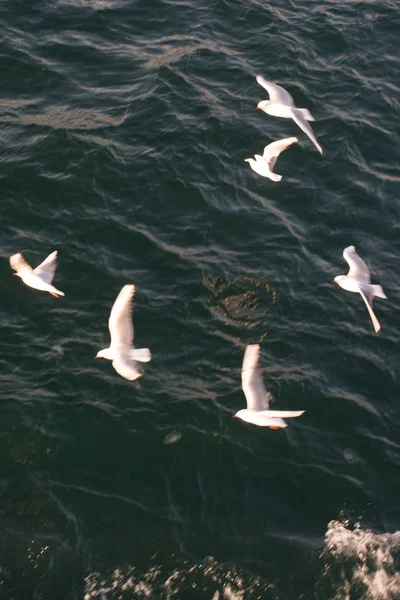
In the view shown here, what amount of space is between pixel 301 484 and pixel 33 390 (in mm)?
3467

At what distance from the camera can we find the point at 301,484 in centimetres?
864

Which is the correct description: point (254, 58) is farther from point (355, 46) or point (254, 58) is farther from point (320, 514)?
point (320, 514)

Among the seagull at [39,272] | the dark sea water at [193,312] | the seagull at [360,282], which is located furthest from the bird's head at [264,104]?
the seagull at [39,272]

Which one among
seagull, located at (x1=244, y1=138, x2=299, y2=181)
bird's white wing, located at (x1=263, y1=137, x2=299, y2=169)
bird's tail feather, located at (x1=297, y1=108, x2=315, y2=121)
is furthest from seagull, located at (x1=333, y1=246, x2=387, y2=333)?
bird's tail feather, located at (x1=297, y1=108, x2=315, y2=121)

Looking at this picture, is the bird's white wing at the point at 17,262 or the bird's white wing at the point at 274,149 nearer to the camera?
the bird's white wing at the point at 17,262

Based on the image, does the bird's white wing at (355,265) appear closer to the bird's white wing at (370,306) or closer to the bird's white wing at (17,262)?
the bird's white wing at (370,306)

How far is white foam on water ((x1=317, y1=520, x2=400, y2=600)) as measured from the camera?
309 inches

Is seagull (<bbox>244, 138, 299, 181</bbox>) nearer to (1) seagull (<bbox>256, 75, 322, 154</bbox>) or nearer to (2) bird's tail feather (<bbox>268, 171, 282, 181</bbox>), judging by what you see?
(2) bird's tail feather (<bbox>268, 171, 282, 181</bbox>)

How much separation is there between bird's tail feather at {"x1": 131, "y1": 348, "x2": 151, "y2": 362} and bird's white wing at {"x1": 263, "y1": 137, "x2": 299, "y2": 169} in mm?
4536

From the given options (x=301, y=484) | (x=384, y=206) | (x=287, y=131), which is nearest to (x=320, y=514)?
→ (x=301, y=484)

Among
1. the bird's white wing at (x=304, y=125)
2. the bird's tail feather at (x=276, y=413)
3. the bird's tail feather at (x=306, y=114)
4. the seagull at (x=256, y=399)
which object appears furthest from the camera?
the bird's tail feather at (x=306, y=114)

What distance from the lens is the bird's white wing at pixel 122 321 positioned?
30.6 ft

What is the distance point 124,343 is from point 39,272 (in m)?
1.76

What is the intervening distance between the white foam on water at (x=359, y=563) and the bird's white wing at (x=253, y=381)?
164 cm
